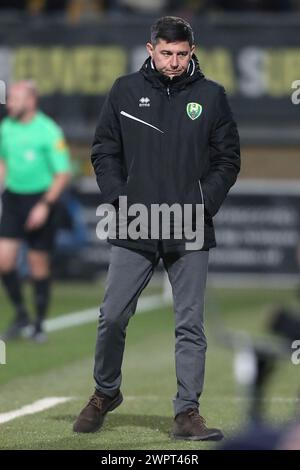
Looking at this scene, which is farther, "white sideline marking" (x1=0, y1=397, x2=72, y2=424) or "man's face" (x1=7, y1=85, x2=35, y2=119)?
"man's face" (x1=7, y1=85, x2=35, y2=119)

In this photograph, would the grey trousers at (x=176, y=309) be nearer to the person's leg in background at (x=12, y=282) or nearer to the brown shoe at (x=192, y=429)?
the brown shoe at (x=192, y=429)

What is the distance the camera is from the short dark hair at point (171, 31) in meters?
7.76

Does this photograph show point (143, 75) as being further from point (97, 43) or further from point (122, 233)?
point (97, 43)

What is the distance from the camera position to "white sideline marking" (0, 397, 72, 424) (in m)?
8.85

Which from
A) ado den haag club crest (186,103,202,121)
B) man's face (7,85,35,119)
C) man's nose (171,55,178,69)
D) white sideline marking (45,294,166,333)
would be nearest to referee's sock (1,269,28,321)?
white sideline marking (45,294,166,333)

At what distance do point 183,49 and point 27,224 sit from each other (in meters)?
6.73

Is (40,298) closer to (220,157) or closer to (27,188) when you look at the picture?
(27,188)

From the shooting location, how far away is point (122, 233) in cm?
801

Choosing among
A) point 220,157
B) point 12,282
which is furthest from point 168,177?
point 12,282

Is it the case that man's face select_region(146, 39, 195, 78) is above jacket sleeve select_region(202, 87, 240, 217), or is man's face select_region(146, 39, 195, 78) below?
above

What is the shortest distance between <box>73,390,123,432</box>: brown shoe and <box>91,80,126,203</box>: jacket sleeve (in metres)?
1.11

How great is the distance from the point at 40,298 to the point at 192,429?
685cm

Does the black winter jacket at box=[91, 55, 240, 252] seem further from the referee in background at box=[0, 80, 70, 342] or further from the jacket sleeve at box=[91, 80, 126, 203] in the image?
the referee in background at box=[0, 80, 70, 342]

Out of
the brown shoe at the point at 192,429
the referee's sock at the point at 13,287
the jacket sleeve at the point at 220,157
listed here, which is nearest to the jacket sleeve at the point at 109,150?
the jacket sleeve at the point at 220,157
